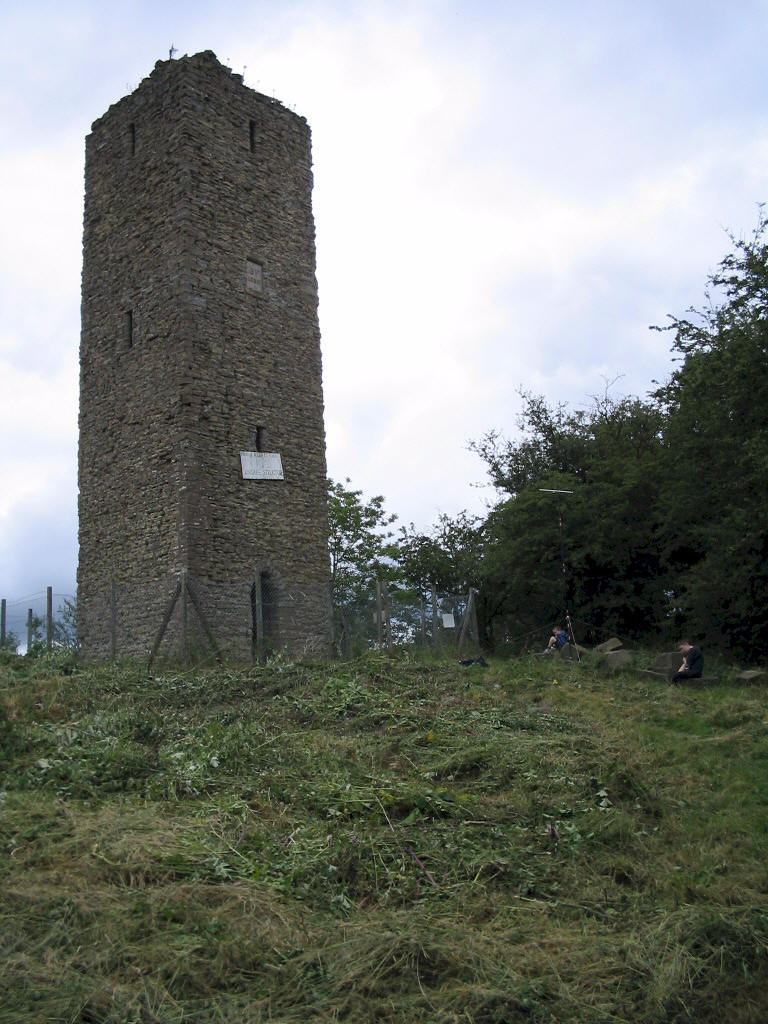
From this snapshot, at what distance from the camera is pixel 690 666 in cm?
1327

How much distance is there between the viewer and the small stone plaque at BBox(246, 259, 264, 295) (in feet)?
59.2

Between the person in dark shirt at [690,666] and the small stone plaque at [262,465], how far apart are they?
8.10m

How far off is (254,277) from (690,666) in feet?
35.8

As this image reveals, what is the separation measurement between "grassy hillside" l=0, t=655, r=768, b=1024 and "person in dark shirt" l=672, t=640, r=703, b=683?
8.85 feet

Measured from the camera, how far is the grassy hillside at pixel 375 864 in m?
4.58

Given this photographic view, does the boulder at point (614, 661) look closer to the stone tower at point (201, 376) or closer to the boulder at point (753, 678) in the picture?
the boulder at point (753, 678)

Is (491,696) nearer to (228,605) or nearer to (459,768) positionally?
(459,768)

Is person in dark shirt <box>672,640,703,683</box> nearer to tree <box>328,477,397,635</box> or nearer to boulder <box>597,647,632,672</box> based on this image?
boulder <box>597,647,632,672</box>

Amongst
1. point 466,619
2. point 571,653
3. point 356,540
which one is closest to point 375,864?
point 571,653

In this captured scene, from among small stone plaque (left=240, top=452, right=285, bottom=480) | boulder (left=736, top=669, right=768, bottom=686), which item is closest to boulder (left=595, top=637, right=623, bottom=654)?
boulder (left=736, top=669, right=768, bottom=686)

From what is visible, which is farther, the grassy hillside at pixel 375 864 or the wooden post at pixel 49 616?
the wooden post at pixel 49 616

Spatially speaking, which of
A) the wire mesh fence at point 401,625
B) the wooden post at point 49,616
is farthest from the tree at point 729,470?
A: the wooden post at point 49,616

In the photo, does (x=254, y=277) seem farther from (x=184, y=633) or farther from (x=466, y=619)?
(x=466, y=619)

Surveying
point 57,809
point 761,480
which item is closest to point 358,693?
point 57,809
